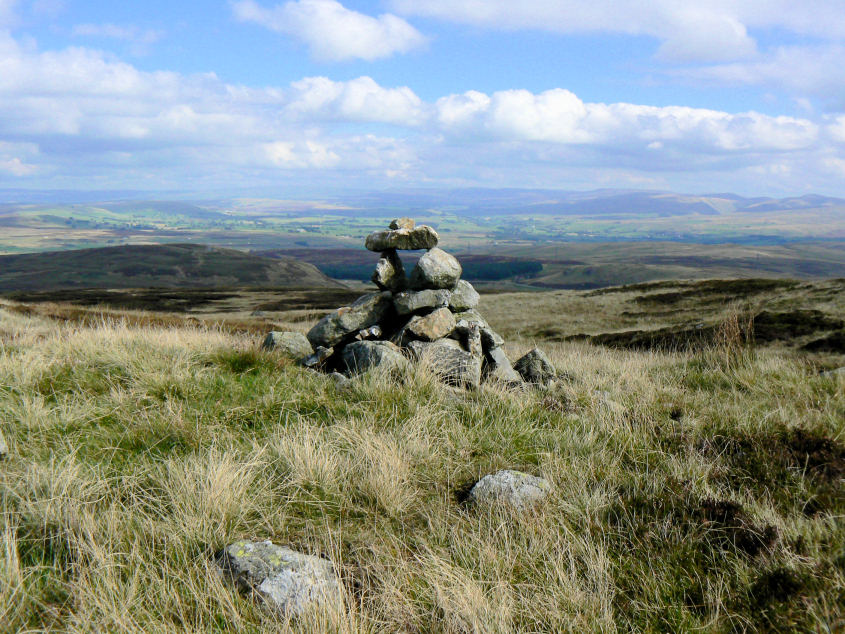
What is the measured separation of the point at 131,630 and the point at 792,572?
425cm

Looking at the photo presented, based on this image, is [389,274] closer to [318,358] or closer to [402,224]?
[402,224]

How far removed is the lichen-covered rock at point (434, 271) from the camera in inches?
509

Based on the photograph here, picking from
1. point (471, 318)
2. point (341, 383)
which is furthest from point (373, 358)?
point (471, 318)

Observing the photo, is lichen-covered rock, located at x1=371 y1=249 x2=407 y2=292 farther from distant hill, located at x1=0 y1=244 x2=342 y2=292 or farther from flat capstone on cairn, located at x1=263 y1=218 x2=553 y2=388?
distant hill, located at x1=0 y1=244 x2=342 y2=292

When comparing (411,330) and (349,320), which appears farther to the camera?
(349,320)

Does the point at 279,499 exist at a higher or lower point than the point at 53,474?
lower

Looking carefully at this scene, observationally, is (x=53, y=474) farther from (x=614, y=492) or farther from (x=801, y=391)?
(x=801, y=391)

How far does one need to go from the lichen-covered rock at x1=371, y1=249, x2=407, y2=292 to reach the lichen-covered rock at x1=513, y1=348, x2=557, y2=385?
4.07 metres

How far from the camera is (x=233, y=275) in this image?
170m

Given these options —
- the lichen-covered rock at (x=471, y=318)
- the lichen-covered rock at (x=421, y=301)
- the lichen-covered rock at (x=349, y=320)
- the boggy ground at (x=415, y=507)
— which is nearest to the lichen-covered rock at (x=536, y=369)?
the lichen-covered rock at (x=471, y=318)

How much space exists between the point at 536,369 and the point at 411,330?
3.12 meters

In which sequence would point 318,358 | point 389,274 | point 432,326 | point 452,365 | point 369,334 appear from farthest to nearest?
point 389,274 < point 369,334 < point 432,326 < point 318,358 < point 452,365

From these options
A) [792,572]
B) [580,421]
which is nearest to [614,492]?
[792,572]

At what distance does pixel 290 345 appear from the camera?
1178 centimetres
